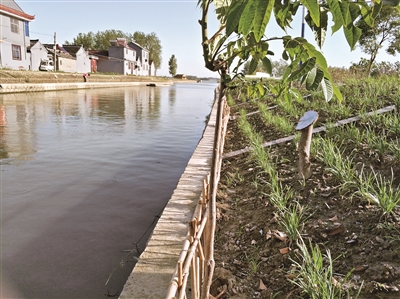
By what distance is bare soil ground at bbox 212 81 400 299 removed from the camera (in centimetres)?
189

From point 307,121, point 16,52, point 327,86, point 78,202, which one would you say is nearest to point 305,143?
point 307,121

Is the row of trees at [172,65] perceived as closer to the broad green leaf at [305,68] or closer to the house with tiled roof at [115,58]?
the house with tiled roof at [115,58]

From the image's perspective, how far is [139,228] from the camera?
3.80m

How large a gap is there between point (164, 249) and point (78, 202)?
2.47m

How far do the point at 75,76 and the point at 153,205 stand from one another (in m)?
28.8

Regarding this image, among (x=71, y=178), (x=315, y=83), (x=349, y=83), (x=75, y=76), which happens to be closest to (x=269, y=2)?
(x=315, y=83)

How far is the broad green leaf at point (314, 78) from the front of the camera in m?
1.02

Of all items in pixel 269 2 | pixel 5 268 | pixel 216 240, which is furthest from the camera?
pixel 5 268

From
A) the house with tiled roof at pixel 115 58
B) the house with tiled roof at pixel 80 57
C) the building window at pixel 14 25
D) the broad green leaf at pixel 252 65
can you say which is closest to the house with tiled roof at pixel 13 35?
the building window at pixel 14 25

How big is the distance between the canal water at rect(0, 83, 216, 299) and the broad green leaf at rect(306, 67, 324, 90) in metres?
2.46

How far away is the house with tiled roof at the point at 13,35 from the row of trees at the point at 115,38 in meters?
45.0

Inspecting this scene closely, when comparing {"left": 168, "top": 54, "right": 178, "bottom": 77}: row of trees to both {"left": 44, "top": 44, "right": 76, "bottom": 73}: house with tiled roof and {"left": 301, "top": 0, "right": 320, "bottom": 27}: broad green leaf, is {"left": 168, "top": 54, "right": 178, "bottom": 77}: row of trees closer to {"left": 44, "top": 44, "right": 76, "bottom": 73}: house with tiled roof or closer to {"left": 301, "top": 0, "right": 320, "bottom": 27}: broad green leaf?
{"left": 44, "top": 44, "right": 76, "bottom": 73}: house with tiled roof

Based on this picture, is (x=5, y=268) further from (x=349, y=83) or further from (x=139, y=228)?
(x=349, y=83)

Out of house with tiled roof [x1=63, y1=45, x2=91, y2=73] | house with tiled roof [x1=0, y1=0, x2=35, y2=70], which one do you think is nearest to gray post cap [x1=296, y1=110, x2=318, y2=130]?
house with tiled roof [x1=0, y1=0, x2=35, y2=70]
